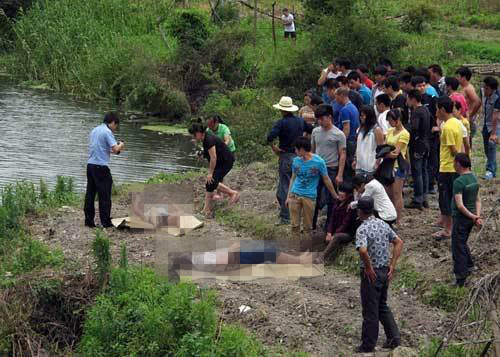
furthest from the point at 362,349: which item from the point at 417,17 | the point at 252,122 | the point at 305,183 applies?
the point at 417,17

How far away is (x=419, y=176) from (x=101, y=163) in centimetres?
432

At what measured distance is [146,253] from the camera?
38.0 ft

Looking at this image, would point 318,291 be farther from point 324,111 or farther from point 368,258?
point 324,111

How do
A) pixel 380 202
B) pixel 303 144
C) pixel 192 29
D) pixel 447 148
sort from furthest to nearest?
pixel 192 29 → pixel 303 144 → pixel 447 148 → pixel 380 202

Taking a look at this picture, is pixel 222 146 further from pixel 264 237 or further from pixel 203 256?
pixel 203 256

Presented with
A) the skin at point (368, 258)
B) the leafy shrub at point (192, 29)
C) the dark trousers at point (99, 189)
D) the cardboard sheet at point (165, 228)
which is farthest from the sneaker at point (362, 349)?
the leafy shrub at point (192, 29)

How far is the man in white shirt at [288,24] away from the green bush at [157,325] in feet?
69.5

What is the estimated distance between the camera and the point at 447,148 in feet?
34.4

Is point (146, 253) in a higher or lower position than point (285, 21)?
lower

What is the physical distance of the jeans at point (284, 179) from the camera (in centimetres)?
1227

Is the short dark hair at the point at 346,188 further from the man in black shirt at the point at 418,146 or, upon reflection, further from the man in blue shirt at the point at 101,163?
the man in blue shirt at the point at 101,163

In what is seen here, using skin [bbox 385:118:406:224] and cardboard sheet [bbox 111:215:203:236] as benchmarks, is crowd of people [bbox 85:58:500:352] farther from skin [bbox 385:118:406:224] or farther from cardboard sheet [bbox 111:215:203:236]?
cardboard sheet [bbox 111:215:203:236]

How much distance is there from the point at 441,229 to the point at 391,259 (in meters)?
2.82

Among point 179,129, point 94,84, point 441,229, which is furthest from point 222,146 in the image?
point 94,84
